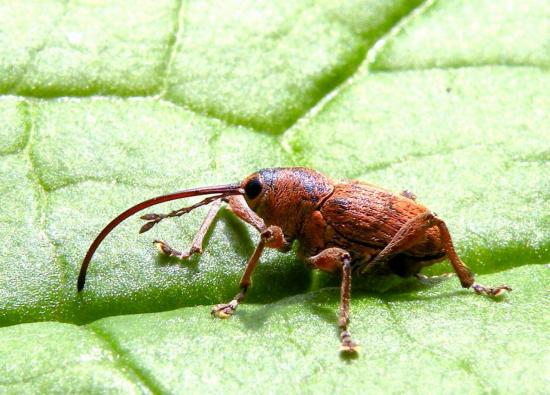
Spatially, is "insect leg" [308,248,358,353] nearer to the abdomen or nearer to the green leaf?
the green leaf

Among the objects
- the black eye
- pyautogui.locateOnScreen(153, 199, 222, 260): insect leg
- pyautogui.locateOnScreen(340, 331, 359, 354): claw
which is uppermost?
the black eye

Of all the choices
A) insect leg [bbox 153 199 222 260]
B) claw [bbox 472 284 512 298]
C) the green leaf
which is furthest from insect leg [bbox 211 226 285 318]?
claw [bbox 472 284 512 298]

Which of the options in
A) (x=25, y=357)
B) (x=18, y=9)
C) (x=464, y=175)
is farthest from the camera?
(x=18, y=9)

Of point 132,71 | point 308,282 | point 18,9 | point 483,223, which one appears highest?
point 18,9

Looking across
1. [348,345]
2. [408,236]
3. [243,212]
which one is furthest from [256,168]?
[348,345]

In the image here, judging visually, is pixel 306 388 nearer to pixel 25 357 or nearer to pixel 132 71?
pixel 25 357

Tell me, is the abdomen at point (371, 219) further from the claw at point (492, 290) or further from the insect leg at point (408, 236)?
the claw at point (492, 290)

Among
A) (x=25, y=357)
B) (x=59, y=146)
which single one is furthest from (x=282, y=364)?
(x=59, y=146)
